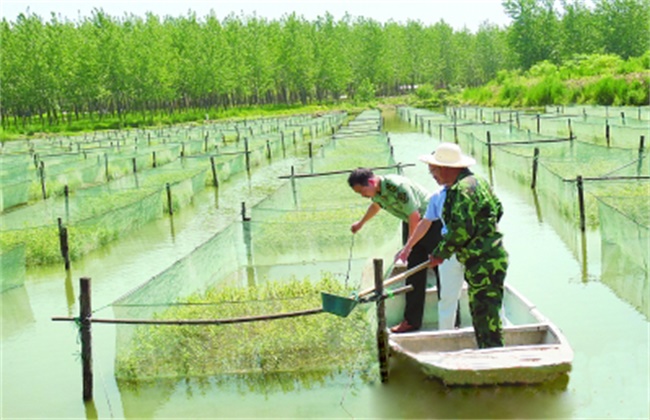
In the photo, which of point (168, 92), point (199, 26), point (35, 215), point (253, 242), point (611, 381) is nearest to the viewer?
point (611, 381)

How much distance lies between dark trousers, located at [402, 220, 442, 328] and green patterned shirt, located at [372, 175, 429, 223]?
25 cm

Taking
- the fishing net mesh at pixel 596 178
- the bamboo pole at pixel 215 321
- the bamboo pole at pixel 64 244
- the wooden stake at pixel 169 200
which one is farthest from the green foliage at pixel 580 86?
the bamboo pole at pixel 215 321

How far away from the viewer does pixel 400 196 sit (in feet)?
20.2

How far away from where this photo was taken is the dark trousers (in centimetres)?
611

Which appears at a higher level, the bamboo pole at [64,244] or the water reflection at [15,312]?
the bamboo pole at [64,244]

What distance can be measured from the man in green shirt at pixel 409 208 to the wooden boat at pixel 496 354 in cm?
62

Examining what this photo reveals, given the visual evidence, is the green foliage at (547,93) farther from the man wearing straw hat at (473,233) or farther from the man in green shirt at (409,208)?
the man wearing straw hat at (473,233)

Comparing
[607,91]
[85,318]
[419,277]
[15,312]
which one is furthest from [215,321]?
[607,91]

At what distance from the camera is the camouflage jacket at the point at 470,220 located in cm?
511

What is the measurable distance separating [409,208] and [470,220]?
3.73ft

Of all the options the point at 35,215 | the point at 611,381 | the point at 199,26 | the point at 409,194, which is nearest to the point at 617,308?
the point at 611,381

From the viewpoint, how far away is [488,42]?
92812 mm

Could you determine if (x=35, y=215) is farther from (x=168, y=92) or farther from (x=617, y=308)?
(x=168, y=92)

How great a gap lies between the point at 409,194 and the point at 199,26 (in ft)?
234
